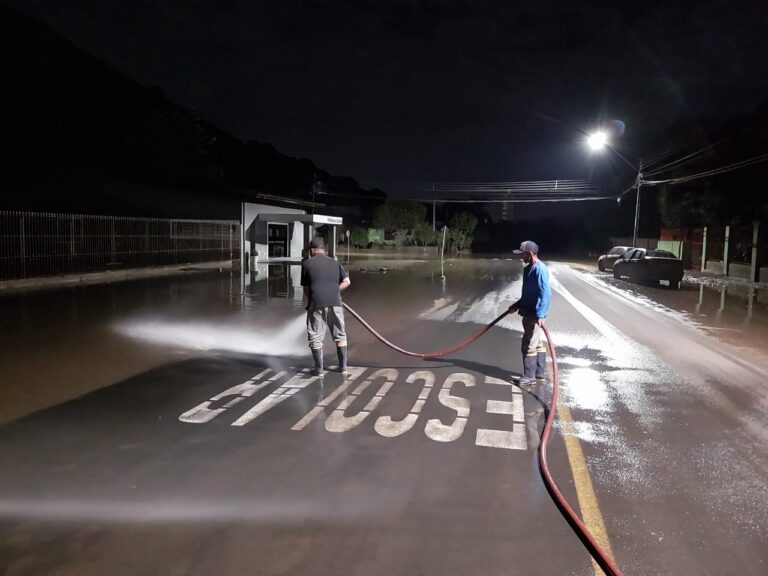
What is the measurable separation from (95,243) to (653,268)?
21114 millimetres

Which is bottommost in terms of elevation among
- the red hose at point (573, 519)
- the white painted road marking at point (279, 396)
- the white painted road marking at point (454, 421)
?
the white painted road marking at point (279, 396)

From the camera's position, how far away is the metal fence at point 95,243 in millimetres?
18578

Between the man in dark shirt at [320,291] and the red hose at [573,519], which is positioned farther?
the man in dark shirt at [320,291]

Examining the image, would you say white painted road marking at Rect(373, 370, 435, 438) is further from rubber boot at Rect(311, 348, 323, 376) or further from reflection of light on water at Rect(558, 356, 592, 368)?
reflection of light on water at Rect(558, 356, 592, 368)

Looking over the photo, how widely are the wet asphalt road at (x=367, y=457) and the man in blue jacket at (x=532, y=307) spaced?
1.07 feet

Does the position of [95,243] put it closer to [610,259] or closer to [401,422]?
[401,422]

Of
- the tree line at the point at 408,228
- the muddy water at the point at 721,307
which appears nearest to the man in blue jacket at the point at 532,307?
the muddy water at the point at 721,307

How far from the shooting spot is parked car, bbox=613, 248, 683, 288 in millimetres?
24720

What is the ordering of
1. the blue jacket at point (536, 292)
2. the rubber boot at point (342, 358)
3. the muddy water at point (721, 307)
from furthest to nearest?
the muddy water at point (721, 307) < the rubber boot at point (342, 358) < the blue jacket at point (536, 292)

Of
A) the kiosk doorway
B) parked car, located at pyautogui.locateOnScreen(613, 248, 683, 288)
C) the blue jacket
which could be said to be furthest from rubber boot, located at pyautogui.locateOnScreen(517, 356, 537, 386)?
the kiosk doorway

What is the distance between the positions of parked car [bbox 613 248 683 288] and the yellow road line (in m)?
20.6

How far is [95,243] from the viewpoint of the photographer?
22.3m

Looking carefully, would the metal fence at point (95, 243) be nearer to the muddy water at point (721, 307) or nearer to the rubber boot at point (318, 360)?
the rubber boot at point (318, 360)

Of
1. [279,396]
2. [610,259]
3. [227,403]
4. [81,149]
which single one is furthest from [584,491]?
[81,149]
